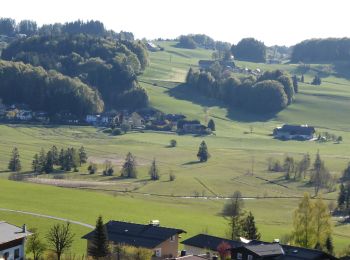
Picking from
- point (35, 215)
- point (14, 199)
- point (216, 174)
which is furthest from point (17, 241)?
point (216, 174)

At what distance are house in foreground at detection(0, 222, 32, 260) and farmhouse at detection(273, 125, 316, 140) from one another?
12859 cm

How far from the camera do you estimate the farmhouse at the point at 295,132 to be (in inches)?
6900

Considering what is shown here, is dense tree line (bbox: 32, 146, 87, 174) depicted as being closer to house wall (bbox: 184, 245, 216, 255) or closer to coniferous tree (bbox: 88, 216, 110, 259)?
house wall (bbox: 184, 245, 216, 255)

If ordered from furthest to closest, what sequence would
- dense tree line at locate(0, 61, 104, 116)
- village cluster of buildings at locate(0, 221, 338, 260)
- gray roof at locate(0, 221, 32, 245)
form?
dense tree line at locate(0, 61, 104, 116)
village cluster of buildings at locate(0, 221, 338, 260)
gray roof at locate(0, 221, 32, 245)

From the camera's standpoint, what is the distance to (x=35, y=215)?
238 feet

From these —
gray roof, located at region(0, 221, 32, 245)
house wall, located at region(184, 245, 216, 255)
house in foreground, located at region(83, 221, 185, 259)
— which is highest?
gray roof, located at region(0, 221, 32, 245)

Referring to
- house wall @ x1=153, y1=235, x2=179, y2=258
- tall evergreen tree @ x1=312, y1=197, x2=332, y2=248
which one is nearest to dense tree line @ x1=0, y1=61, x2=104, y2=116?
tall evergreen tree @ x1=312, y1=197, x2=332, y2=248

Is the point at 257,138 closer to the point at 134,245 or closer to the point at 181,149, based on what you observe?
the point at 181,149

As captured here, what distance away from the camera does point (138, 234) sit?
2233 inches

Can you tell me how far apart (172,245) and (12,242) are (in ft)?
42.7

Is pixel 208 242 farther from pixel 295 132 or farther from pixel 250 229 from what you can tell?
pixel 295 132

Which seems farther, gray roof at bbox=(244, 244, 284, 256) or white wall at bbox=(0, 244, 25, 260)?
gray roof at bbox=(244, 244, 284, 256)

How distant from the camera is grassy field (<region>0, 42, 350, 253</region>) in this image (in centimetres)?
7788

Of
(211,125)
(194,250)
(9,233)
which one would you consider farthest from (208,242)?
(211,125)
